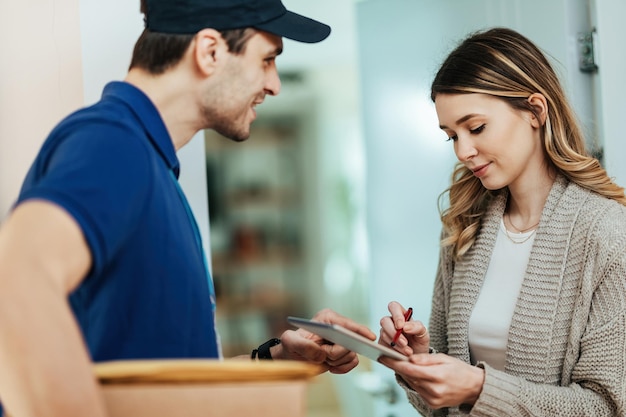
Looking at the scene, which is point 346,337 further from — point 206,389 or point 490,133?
point 490,133

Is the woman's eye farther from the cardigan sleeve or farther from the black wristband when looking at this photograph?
the black wristband

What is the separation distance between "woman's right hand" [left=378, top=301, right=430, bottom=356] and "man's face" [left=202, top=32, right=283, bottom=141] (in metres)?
0.59

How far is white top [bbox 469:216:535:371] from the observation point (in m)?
1.66

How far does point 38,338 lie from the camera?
2.37 feet

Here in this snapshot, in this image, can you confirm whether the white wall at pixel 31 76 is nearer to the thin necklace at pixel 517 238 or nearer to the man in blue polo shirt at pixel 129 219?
the man in blue polo shirt at pixel 129 219

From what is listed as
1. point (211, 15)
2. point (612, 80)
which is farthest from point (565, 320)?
point (211, 15)

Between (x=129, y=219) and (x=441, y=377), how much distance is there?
0.75 m

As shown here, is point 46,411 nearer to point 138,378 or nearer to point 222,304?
point 138,378

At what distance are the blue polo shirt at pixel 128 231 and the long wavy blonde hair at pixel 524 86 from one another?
806mm

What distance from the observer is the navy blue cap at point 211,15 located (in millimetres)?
1110

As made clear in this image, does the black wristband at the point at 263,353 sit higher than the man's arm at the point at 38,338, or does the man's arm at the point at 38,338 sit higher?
the man's arm at the point at 38,338

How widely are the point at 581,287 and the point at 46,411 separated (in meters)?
1.14

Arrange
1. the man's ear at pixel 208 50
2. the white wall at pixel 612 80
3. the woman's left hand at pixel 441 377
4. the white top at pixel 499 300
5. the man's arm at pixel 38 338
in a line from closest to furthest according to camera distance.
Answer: the man's arm at pixel 38 338, the man's ear at pixel 208 50, the woman's left hand at pixel 441 377, the white top at pixel 499 300, the white wall at pixel 612 80

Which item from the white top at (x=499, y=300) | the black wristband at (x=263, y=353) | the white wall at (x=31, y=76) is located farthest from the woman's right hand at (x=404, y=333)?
the white wall at (x=31, y=76)
